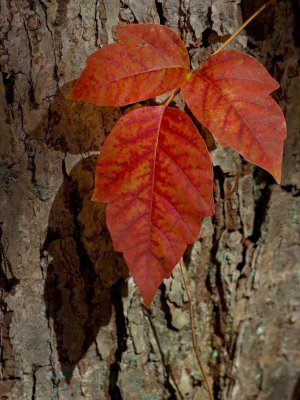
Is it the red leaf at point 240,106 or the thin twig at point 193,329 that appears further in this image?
the thin twig at point 193,329

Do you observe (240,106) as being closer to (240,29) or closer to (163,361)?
(240,29)

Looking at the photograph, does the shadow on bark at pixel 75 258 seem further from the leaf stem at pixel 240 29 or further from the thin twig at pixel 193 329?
the leaf stem at pixel 240 29

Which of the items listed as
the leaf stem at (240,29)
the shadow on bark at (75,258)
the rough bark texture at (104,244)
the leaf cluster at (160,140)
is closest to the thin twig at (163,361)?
the rough bark texture at (104,244)

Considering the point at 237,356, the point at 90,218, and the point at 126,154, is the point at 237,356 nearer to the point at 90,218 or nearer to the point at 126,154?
the point at 90,218

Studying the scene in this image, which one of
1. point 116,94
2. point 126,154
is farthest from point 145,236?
point 116,94

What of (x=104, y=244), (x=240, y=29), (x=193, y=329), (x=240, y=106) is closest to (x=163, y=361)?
(x=193, y=329)
